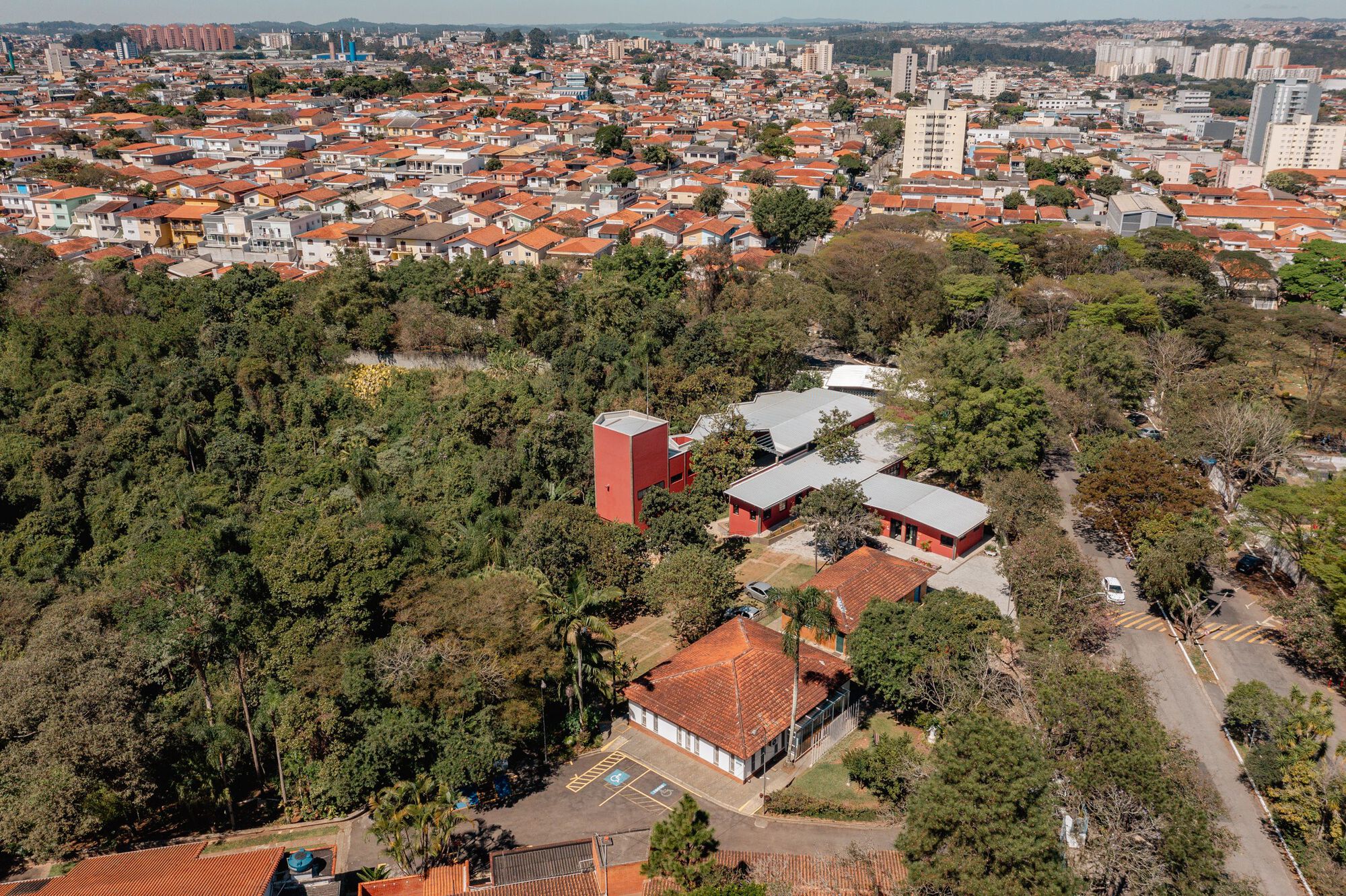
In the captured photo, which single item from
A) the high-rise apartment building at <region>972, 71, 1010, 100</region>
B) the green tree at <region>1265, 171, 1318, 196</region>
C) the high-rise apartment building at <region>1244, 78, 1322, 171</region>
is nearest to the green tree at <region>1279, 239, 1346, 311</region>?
the green tree at <region>1265, 171, 1318, 196</region>

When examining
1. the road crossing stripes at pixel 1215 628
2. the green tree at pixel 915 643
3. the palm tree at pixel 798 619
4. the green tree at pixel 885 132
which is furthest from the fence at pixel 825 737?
the green tree at pixel 885 132

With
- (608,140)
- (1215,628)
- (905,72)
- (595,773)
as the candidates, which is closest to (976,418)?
(1215,628)

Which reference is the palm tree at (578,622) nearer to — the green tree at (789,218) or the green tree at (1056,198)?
the green tree at (789,218)

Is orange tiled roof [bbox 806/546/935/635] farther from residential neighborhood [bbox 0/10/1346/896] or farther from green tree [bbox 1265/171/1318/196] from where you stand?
green tree [bbox 1265/171/1318/196]

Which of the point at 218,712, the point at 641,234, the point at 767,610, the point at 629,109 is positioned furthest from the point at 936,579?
the point at 629,109

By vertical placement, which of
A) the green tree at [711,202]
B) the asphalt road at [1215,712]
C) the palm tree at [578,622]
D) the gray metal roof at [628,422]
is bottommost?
the asphalt road at [1215,712]

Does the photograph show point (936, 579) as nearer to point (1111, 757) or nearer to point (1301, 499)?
point (1301, 499)
